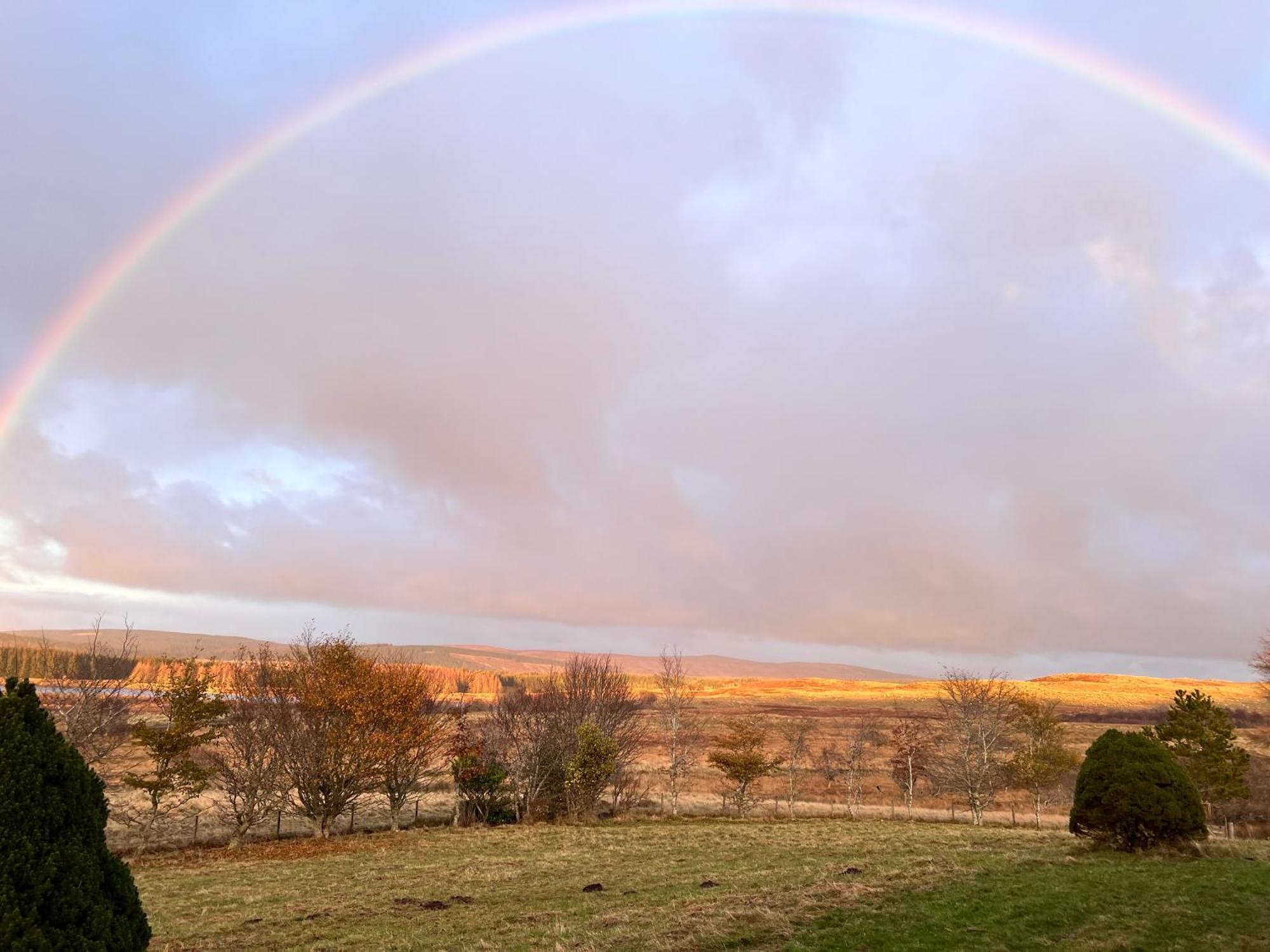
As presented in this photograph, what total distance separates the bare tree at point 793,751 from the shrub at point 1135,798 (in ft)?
82.8

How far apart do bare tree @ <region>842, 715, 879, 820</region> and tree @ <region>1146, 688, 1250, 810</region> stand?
1967 centimetres

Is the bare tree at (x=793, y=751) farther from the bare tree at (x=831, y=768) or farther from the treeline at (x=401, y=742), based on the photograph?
the treeline at (x=401, y=742)

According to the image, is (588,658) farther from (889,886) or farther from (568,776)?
(889,886)

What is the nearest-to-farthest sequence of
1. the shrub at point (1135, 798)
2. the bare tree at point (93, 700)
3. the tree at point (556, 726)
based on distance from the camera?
the shrub at point (1135, 798) < the bare tree at point (93, 700) < the tree at point (556, 726)

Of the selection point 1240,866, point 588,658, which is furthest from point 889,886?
point 588,658

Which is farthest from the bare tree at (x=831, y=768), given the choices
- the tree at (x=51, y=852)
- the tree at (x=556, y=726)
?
the tree at (x=51, y=852)

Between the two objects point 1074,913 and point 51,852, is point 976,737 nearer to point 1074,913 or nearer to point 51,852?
point 1074,913

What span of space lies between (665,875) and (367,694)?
23707 millimetres

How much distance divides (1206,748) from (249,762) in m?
54.5

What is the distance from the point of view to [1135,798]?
2045 centimetres

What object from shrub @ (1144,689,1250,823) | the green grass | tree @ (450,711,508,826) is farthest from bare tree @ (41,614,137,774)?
shrub @ (1144,689,1250,823)

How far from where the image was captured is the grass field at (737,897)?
12320 millimetres

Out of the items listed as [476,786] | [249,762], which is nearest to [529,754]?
[476,786]

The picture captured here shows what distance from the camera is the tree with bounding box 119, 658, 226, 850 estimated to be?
33625 mm
